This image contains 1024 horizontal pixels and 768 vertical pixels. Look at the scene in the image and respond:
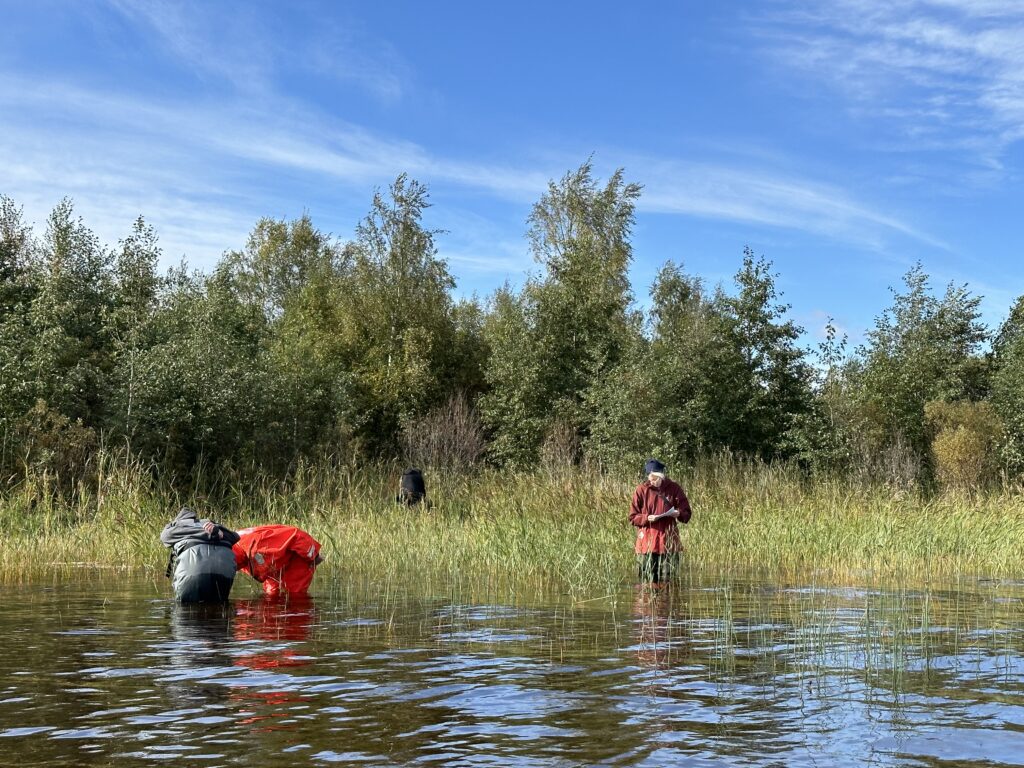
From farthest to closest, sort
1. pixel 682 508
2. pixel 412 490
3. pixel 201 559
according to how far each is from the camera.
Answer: pixel 412 490
pixel 682 508
pixel 201 559

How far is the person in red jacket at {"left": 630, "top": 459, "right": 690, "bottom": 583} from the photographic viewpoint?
12930mm

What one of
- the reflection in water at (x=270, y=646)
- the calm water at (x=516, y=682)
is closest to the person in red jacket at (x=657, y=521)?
the calm water at (x=516, y=682)

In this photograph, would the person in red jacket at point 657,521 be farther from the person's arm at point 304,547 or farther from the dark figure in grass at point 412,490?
the dark figure in grass at point 412,490

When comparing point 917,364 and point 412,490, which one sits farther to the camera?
point 917,364

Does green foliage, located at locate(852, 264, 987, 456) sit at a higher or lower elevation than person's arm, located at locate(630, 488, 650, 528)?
higher

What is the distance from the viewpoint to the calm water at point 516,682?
5.15 meters

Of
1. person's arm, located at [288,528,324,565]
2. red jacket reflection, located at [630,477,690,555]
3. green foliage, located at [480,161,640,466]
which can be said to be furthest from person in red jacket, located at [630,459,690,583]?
green foliage, located at [480,161,640,466]

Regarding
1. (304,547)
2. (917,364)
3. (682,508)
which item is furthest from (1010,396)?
(304,547)

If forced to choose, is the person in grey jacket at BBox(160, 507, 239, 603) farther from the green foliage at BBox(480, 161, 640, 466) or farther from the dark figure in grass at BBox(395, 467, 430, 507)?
the green foliage at BBox(480, 161, 640, 466)

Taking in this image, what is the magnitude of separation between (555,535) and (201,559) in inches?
241

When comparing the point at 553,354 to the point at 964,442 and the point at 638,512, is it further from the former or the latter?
the point at 638,512

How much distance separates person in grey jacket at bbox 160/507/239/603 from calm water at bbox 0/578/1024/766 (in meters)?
0.25

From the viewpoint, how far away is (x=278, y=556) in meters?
11.2

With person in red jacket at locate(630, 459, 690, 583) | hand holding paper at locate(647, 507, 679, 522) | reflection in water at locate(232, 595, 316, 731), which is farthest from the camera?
person in red jacket at locate(630, 459, 690, 583)
